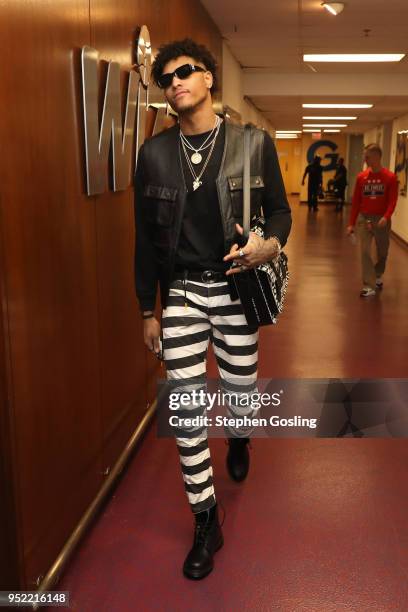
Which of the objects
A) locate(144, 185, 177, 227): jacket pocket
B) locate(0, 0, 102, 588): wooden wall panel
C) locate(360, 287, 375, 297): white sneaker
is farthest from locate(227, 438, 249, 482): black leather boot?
locate(360, 287, 375, 297): white sneaker

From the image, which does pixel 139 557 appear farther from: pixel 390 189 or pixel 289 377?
pixel 390 189

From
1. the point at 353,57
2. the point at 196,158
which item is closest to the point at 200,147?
the point at 196,158

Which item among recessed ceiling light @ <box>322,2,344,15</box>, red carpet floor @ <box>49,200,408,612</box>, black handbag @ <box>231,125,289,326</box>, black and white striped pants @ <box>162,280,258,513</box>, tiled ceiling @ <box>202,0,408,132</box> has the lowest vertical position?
red carpet floor @ <box>49,200,408,612</box>

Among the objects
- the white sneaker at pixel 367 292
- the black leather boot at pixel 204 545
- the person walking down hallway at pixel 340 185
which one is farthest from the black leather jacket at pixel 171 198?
the person walking down hallway at pixel 340 185

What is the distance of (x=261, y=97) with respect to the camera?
1086cm

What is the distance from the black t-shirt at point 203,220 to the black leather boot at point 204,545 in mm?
925

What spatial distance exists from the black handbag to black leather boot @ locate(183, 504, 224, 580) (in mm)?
750

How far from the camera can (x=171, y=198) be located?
225 cm

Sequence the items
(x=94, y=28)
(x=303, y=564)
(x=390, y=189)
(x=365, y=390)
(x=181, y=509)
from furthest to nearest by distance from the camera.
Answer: (x=390, y=189)
(x=365, y=390)
(x=181, y=509)
(x=94, y=28)
(x=303, y=564)

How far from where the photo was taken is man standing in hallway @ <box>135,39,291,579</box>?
222 centimetres

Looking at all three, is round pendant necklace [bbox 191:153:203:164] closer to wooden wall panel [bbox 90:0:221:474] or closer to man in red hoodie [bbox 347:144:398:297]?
wooden wall panel [bbox 90:0:221:474]

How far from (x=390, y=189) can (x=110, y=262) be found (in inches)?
206

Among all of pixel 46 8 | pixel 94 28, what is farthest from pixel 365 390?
pixel 46 8

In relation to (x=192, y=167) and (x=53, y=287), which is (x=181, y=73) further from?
(x=53, y=287)
